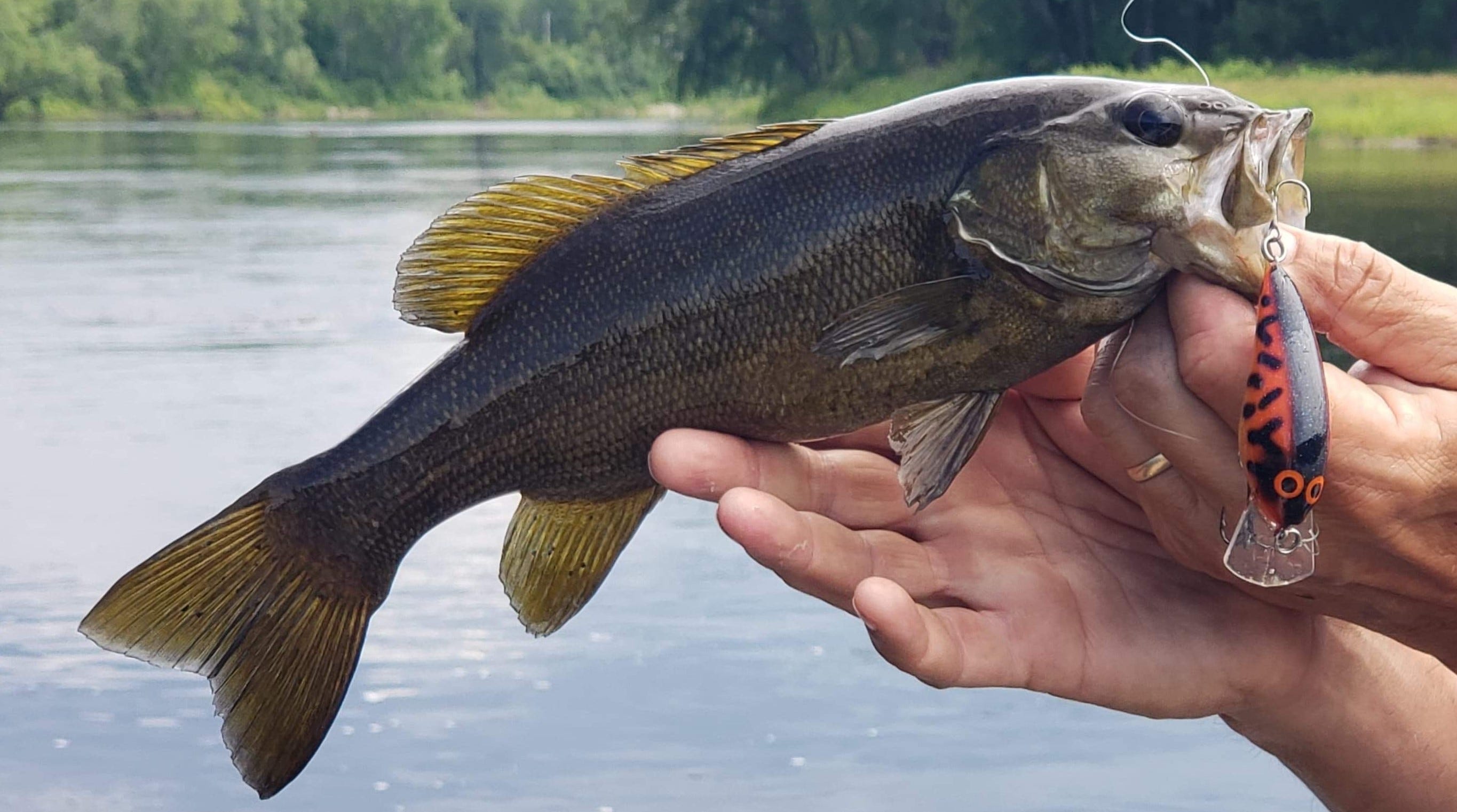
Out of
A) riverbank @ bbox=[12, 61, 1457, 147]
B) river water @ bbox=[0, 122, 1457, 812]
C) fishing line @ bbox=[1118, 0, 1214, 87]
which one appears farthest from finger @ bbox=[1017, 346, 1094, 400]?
riverbank @ bbox=[12, 61, 1457, 147]

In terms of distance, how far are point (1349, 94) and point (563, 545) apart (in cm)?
3167

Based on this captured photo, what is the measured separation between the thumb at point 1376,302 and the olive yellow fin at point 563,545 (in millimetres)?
1060

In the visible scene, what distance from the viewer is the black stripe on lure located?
2166 millimetres

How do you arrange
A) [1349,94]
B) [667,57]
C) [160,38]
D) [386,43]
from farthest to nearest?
[386,43] < [160,38] < [667,57] < [1349,94]

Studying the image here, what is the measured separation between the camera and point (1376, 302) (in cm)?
242

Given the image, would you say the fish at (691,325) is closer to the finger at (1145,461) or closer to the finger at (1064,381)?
the finger at (1145,461)

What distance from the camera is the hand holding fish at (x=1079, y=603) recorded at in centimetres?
286

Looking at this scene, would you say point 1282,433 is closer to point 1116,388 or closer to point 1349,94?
point 1116,388

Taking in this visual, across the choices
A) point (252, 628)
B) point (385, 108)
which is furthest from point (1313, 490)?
point (385, 108)

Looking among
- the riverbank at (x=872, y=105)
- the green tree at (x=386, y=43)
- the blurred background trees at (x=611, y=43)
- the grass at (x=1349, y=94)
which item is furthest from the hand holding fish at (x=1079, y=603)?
the green tree at (x=386, y=43)

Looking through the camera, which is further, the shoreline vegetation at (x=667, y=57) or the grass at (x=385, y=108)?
the grass at (x=385, y=108)

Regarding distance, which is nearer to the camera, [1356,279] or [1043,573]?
[1356,279]

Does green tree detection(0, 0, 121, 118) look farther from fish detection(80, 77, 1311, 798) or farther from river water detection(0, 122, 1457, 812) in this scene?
fish detection(80, 77, 1311, 798)

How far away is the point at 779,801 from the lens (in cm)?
568
